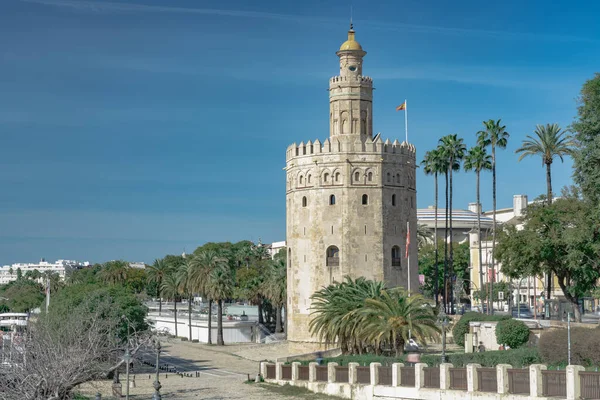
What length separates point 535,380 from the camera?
30.0 m

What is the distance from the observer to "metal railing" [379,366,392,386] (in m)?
36.2

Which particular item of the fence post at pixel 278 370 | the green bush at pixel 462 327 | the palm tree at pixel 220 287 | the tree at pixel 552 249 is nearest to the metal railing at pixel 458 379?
the fence post at pixel 278 370

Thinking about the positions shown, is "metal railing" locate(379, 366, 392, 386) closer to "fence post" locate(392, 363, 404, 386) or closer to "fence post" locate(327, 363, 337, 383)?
"fence post" locate(392, 363, 404, 386)

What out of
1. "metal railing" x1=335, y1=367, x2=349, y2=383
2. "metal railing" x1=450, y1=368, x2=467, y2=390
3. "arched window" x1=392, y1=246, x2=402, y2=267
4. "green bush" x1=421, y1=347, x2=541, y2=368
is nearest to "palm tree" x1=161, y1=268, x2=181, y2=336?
"arched window" x1=392, y1=246, x2=402, y2=267

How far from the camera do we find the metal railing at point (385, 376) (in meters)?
36.2

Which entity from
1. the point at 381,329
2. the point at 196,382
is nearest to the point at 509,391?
the point at 381,329

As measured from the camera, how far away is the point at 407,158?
2347 inches

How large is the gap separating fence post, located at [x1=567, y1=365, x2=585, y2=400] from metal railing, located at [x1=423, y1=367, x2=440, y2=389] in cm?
612

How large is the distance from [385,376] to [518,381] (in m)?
7.08

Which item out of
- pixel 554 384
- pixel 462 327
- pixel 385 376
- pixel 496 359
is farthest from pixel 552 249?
pixel 554 384

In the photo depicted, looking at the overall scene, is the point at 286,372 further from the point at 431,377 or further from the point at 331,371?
the point at 431,377

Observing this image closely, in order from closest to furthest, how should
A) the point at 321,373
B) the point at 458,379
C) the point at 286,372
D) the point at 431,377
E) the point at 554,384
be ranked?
1. the point at 554,384
2. the point at 458,379
3. the point at 431,377
4. the point at 321,373
5. the point at 286,372

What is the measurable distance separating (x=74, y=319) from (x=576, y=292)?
96.6ft

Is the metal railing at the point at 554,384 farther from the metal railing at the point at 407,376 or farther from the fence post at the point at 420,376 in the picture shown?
the metal railing at the point at 407,376
